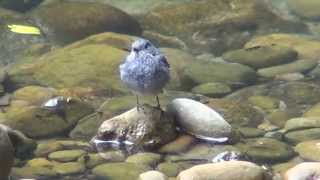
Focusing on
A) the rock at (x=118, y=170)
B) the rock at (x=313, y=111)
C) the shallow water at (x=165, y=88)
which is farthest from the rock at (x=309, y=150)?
the rock at (x=118, y=170)

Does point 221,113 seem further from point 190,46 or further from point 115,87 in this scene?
point 190,46

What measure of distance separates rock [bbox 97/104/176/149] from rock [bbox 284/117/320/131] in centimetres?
102

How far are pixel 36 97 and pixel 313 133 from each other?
260 centimetres

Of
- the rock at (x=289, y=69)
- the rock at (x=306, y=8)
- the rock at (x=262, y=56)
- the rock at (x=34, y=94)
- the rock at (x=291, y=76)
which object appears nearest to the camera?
the rock at (x=34, y=94)

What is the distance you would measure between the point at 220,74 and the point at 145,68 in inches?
78.7

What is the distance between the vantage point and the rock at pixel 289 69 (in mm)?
7910

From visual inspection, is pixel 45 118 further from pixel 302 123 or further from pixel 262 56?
pixel 262 56

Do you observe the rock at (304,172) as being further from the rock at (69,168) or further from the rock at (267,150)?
the rock at (69,168)

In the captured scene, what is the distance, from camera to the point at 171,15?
10266 mm

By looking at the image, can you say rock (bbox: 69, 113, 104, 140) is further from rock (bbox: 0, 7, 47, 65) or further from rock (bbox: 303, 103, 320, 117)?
rock (bbox: 0, 7, 47, 65)

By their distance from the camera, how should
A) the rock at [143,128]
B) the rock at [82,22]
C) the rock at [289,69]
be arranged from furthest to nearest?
the rock at [82,22], the rock at [289,69], the rock at [143,128]

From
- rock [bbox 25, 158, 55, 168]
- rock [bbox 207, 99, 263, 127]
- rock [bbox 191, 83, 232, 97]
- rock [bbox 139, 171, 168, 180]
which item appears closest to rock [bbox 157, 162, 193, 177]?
rock [bbox 139, 171, 168, 180]

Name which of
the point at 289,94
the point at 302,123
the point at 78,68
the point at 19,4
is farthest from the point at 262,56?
the point at 19,4

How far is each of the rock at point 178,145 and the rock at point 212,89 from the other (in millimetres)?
1170
